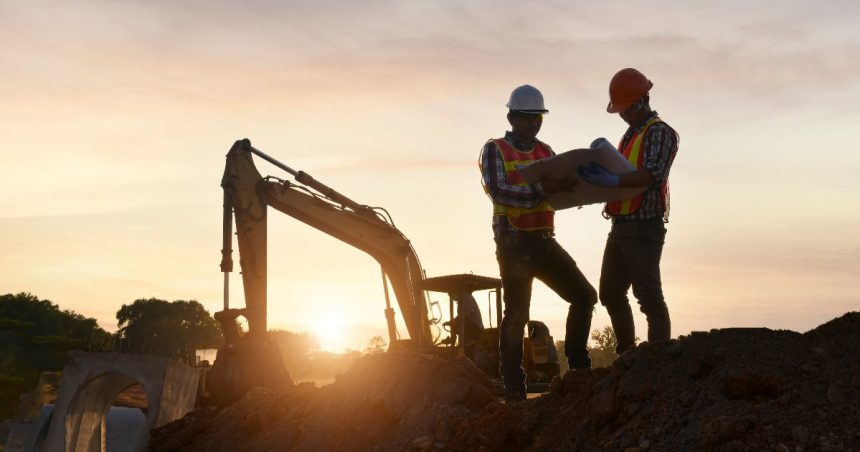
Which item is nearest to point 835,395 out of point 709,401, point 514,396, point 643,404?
point 709,401

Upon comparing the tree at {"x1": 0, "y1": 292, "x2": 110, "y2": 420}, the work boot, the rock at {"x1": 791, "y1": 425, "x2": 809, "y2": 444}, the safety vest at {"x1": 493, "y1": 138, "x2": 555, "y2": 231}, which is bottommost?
the rock at {"x1": 791, "y1": 425, "x2": 809, "y2": 444}

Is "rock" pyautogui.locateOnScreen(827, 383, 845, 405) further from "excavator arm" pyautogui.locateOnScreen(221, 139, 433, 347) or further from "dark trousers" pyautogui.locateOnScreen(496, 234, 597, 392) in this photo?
"excavator arm" pyautogui.locateOnScreen(221, 139, 433, 347)

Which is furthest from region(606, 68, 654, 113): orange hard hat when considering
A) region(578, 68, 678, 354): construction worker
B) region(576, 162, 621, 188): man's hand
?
region(576, 162, 621, 188): man's hand

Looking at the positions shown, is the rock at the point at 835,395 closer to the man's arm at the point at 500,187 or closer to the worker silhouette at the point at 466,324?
the man's arm at the point at 500,187

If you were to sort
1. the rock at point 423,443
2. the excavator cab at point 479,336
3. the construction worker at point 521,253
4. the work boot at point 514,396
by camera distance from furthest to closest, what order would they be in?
the excavator cab at point 479,336
the work boot at point 514,396
the construction worker at point 521,253
the rock at point 423,443

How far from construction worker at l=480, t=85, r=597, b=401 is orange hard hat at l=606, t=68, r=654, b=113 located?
0.62 m

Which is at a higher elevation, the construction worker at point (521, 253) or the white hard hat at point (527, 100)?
the white hard hat at point (527, 100)

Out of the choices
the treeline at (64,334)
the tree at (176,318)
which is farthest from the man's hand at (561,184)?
the tree at (176,318)

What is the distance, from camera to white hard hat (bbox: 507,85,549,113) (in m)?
7.30

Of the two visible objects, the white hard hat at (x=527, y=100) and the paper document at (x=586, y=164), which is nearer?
the paper document at (x=586, y=164)

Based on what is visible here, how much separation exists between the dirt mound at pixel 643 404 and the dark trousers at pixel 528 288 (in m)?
0.34

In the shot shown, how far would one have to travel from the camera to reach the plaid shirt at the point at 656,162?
6570 millimetres

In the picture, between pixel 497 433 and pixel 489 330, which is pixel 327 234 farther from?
pixel 497 433

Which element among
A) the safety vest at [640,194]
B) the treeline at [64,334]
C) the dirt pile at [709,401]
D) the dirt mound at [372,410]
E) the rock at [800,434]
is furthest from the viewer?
the treeline at [64,334]
